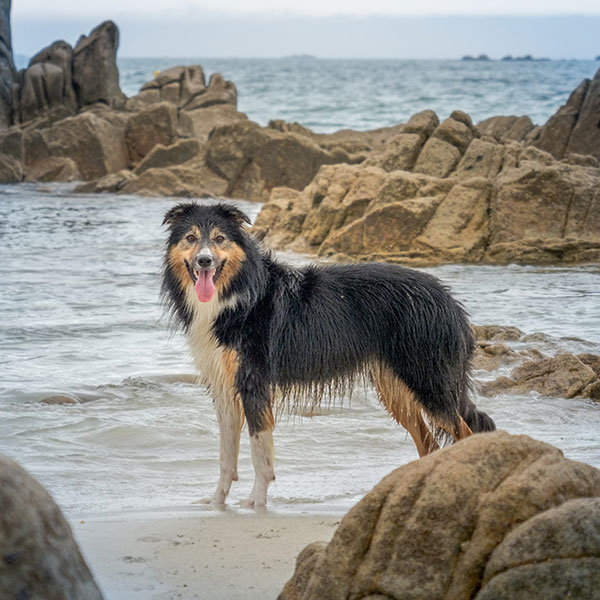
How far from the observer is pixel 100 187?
28688 millimetres

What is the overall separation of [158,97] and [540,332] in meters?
35.9

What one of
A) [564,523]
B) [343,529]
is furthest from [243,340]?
[564,523]

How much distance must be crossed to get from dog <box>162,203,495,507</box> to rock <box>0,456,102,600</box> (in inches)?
105

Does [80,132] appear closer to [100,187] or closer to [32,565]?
[100,187]

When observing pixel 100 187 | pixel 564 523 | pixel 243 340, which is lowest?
pixel 100 187

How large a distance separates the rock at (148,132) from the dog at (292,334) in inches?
1074

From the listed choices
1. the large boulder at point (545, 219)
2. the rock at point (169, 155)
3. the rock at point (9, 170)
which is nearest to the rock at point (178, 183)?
the rock at point (169, 155)

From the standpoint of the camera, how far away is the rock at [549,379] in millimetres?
8109

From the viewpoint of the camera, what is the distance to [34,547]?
2.82 m

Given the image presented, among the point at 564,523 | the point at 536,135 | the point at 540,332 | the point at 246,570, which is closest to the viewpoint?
the point at 564,523

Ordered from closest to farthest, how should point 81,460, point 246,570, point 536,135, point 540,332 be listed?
1. point 246,570
2. point 81,460
3. point 540,332
4. point 536,135

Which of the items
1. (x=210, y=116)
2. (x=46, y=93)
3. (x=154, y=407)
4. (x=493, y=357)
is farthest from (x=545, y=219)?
(x=210, y=116)

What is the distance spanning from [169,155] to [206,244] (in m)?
25.5

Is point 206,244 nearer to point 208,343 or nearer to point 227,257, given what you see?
point 227,257
